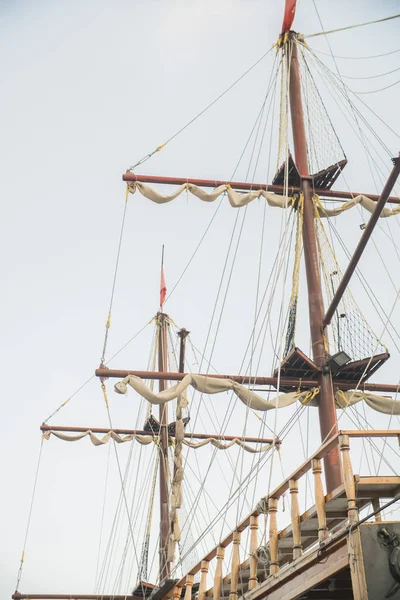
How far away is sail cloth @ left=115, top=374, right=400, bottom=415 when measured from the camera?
14461mm

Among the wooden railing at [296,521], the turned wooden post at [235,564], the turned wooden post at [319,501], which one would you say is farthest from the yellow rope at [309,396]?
the turned wooden post at [319,501]

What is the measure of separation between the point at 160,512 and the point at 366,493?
16891 mm

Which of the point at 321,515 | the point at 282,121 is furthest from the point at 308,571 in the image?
the point at 282,121

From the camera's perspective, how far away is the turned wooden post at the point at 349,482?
6.96 m

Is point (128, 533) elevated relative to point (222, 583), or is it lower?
elevated

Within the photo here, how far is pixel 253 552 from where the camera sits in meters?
9.12

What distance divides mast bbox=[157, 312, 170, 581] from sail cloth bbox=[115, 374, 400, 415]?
6709 mm

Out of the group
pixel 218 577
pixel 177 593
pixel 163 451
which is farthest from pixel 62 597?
pixel 218 577

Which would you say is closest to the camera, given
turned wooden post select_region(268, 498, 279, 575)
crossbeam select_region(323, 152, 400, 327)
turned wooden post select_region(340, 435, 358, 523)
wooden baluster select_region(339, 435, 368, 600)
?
wooden baluster select_region(339, 435, 368, 600)

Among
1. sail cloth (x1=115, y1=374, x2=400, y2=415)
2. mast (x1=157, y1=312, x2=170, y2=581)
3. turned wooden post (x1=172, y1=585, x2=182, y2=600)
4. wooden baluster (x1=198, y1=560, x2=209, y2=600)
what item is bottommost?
wooden baluster (x1=198, y1=560, x2=209, y2=600)

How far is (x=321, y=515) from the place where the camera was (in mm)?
7465

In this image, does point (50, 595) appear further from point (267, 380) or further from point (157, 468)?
point (267, 380)

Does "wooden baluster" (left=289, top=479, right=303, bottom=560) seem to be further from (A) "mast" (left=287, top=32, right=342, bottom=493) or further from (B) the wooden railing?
(A) "mast" (left=287, top=32, right=342, bottom=493)

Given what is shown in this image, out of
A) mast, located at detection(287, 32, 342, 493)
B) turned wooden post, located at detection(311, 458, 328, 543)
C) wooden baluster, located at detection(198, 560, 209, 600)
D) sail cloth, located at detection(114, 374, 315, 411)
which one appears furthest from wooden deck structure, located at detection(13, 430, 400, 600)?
sail cloth, located at detection(114, 374, 315, 411)
